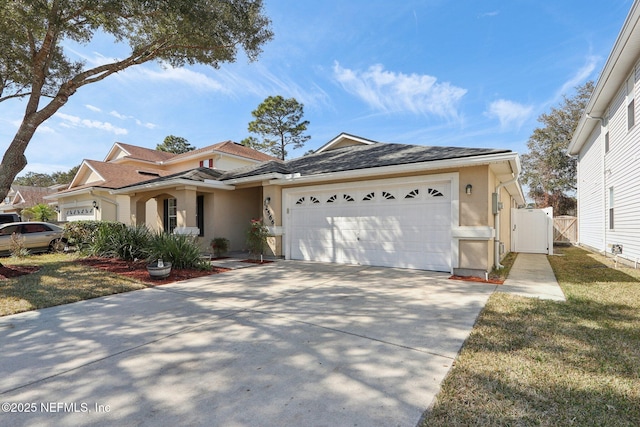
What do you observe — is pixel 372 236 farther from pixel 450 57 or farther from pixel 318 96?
→ pixel 318 96

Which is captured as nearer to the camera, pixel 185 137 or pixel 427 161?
pixel 427 161

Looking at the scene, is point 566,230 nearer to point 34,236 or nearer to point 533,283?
point 533,283

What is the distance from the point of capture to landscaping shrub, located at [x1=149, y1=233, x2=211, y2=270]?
8.30 meters

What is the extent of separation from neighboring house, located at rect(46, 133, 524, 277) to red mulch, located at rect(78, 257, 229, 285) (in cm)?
223

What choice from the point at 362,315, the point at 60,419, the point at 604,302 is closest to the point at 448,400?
the point at 362,315

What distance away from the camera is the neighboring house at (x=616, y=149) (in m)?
8.39

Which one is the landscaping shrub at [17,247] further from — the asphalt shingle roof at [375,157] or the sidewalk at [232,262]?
the asphalt shingle roof at [375,157]

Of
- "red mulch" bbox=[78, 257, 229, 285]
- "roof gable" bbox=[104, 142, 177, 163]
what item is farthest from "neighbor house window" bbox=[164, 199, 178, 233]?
"roof gable" bbox=[104, 142, 177, 163]

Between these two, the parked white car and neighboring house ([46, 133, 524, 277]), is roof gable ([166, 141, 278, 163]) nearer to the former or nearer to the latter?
neighboring house ([46, 133, 524, 277])

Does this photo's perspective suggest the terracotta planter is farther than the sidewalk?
No

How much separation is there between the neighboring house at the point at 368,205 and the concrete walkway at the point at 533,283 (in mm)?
678

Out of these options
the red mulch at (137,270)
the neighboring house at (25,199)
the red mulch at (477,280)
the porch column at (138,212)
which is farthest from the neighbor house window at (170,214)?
the neighboring house at (25,199)

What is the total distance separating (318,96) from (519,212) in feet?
38.1

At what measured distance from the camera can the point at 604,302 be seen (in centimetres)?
505
